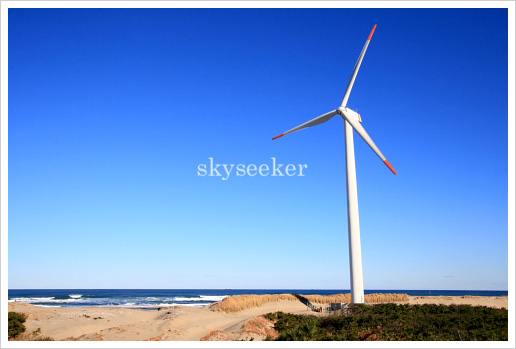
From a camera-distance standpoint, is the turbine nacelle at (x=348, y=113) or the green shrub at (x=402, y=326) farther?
the turbine nacelle at (x=348, y=113)

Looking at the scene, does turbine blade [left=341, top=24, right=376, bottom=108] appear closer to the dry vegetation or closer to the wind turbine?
the wind turbine

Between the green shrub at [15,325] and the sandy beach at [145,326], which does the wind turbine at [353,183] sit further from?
the green shrub at [15,325]

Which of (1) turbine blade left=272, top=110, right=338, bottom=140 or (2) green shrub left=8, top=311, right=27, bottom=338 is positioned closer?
(2) green shrub left=8, top=311, right=27, bottom=338

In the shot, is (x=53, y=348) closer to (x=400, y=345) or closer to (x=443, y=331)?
(x=400, y=345)

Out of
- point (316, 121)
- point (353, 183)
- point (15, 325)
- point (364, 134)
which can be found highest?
point (316, 121)

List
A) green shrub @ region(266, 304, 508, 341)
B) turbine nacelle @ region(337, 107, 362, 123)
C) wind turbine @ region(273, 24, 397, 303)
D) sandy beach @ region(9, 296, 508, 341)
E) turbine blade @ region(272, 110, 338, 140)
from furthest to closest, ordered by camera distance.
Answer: turbine blade @ region(272, 110, 338, 140) → turbine nacelle @ region(337, 107, 362, 123) → wind turbine @ region(273, 24, 397, 303) → sandy beach @ region(9, 296, 508, 341) → green shrub @ region(266, 304, 508, 341)

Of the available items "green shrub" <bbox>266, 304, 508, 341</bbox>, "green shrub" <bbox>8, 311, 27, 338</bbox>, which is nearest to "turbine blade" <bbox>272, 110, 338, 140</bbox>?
"green shrub" <bbox>266, 304, 508, 341</bbox>

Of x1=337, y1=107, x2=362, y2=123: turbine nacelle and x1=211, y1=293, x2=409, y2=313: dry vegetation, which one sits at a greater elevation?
x1=337, y1=107, x2=362, y2=123: turbine nacelle

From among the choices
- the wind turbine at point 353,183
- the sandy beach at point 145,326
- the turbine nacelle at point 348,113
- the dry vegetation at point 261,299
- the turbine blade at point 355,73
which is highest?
the turbine blade at point 355,73

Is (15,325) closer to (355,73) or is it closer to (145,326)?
(145,326)

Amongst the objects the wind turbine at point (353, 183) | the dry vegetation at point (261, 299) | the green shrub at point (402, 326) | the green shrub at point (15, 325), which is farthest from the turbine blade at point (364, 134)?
the green shrub at point (15, 325)

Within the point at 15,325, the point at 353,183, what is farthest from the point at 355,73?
the point at 15,325

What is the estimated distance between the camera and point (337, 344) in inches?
726

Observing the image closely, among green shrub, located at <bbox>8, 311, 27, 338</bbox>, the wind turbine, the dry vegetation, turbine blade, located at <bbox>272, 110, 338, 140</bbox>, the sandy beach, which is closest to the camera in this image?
green shrub, located at <bbox>8, 311, 27, 338</bbox>
